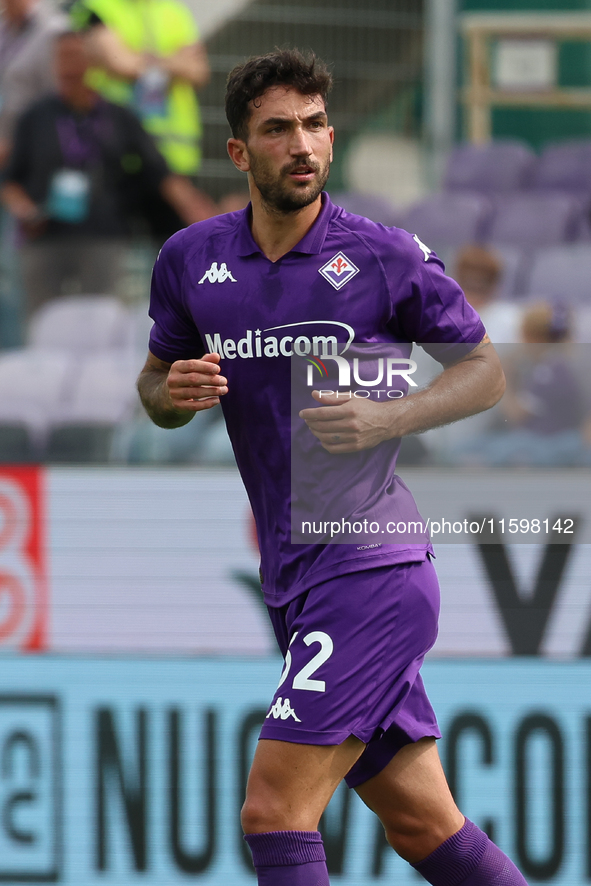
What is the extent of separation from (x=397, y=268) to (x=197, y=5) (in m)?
4.18

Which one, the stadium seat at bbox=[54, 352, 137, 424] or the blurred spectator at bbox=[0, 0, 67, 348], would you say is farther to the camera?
the blurred spectator at bbox=[0, 0, 67, 348]

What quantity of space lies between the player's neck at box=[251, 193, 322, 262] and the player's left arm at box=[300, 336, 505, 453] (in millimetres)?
352

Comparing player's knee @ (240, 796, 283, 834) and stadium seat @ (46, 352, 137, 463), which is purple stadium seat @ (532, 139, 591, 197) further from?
player's knee @ (240, 796, 283, 834)

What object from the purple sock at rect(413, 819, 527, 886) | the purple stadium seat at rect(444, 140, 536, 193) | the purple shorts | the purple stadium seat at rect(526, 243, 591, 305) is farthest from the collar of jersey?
the purple stadium seat at rect(444, 140, 536, 193)

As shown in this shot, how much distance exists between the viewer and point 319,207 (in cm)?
273

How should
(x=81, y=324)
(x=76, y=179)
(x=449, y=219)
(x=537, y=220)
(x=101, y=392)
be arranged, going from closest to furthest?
(x=101, y=392), (x=81, y=324), (x=76, y=179), (x=449, y=219), (x=537, y=220)

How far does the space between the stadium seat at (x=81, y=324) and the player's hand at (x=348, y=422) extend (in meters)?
2.84

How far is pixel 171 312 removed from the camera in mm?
2828

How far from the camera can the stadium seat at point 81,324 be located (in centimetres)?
529

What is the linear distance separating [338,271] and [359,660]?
0.82 metres

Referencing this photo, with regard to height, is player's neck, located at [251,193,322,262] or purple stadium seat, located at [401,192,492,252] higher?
purple stadium seat, located at [401,192,492,252]

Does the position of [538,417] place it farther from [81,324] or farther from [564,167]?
[564,167]

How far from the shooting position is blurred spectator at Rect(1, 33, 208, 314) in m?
5.59

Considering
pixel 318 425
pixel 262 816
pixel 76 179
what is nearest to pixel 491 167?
pixel 76 179
